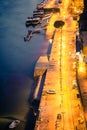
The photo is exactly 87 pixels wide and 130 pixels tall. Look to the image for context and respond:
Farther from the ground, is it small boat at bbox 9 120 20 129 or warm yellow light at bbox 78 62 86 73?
warm yellow light at bbox 78 62 86 73

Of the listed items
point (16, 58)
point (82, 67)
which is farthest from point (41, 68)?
point (16, 58)

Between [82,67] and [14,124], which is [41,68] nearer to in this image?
[82,67]

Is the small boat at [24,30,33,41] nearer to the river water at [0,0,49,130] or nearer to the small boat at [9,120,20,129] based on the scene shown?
the river water at [0,0,49,130]

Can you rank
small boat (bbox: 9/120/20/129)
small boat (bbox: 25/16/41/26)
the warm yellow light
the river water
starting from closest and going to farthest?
small boat (bbox: 9/120/20/129) < the river water < the warm yellow light < small boat (bbox: 25/16/41/26)

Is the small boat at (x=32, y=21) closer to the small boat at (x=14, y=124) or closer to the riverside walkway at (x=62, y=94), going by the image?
the riverside walkway at (x=62, y=94)

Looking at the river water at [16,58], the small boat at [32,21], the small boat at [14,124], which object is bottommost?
the small boat at [14,124]

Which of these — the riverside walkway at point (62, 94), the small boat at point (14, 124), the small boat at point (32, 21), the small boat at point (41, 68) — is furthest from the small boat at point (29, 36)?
the small boat at point (14, 124)

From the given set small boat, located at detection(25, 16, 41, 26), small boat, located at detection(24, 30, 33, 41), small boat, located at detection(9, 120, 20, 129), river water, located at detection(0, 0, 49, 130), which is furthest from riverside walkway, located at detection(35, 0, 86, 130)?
small boat, located at detection(25, 16, 41, 26)
